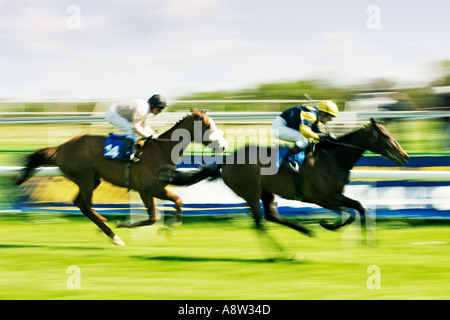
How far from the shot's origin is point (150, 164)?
→ 6.79 m

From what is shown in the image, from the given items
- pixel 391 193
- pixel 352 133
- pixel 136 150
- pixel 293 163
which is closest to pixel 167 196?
pixel 136 150

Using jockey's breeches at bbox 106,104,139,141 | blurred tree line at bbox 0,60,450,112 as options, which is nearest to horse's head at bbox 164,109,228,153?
jockey's breeches at bbox 106,104,139,141

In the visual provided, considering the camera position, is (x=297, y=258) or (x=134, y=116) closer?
(x=297, y=258)

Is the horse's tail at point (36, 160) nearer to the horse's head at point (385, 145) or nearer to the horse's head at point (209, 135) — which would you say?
the horse's head at point (209, 135)

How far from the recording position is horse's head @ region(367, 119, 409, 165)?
6.23m

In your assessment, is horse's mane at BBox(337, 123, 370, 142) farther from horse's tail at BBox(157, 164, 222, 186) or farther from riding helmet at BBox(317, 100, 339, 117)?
horse's tail at BBox(157, 164, 222, 186)

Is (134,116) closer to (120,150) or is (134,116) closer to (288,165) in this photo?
(120,150)

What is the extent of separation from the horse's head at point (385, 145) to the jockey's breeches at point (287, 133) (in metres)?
0.65

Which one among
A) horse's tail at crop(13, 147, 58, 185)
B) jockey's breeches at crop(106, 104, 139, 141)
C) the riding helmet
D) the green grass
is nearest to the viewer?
the green grass

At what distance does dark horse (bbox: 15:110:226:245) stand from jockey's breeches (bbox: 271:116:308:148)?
549mm

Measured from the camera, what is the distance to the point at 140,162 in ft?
22.3

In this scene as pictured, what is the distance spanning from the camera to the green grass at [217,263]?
467 centimetres

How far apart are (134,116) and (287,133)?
1.60 m

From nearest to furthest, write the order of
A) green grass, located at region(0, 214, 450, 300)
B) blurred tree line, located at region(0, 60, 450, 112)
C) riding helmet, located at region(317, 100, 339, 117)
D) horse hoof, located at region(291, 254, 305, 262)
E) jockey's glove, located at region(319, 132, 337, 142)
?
green grass, located at region(0, 214, 450, 300) < horse hoof, located at region(291, 254, 305, 262) < riding helmet, located at region(317, 100, 339, 117) < jockey's glove, located at region(319, 132, 337, 142) < blurred tree line, located at region(0, 60, 450, 112)
